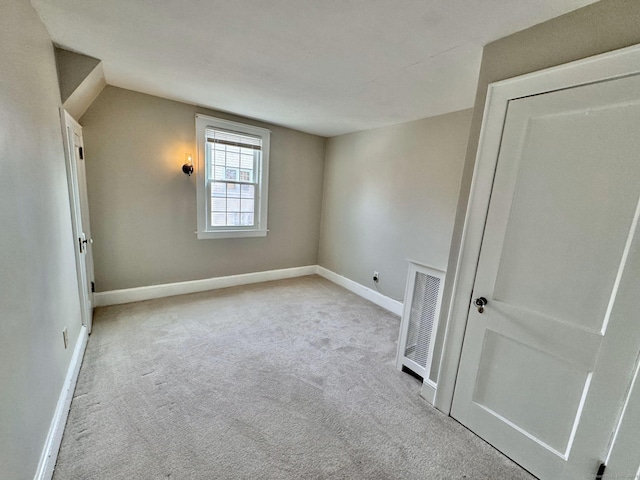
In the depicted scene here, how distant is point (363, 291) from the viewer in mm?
4008

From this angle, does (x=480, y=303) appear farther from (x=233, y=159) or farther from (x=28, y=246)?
(x=233, y=159)

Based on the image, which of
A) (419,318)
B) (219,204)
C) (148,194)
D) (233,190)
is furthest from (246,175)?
(419,318)

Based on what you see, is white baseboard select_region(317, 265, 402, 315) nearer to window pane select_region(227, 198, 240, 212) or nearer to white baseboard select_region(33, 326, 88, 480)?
window pane select_region(227, 198, 240, 212)

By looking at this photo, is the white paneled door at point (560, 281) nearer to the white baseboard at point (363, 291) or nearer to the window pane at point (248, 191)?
the white baseboard at point (363, 291)

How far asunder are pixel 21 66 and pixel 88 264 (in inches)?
81.6

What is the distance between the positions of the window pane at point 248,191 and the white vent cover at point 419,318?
2.68 metres

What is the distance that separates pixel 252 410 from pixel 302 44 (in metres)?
2.49

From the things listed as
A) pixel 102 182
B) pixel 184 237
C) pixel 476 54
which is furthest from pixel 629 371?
pixel 102 182

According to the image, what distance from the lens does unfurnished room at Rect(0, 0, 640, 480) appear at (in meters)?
1.22

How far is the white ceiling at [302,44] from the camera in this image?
138cm

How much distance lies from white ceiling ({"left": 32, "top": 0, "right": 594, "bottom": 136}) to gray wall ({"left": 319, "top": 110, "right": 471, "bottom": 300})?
43cm

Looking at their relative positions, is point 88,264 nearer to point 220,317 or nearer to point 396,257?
point 220,317

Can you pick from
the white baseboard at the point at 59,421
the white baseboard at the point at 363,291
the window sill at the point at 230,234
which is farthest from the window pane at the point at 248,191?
the white baseboard at the point at 59,421

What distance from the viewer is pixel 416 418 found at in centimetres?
180
